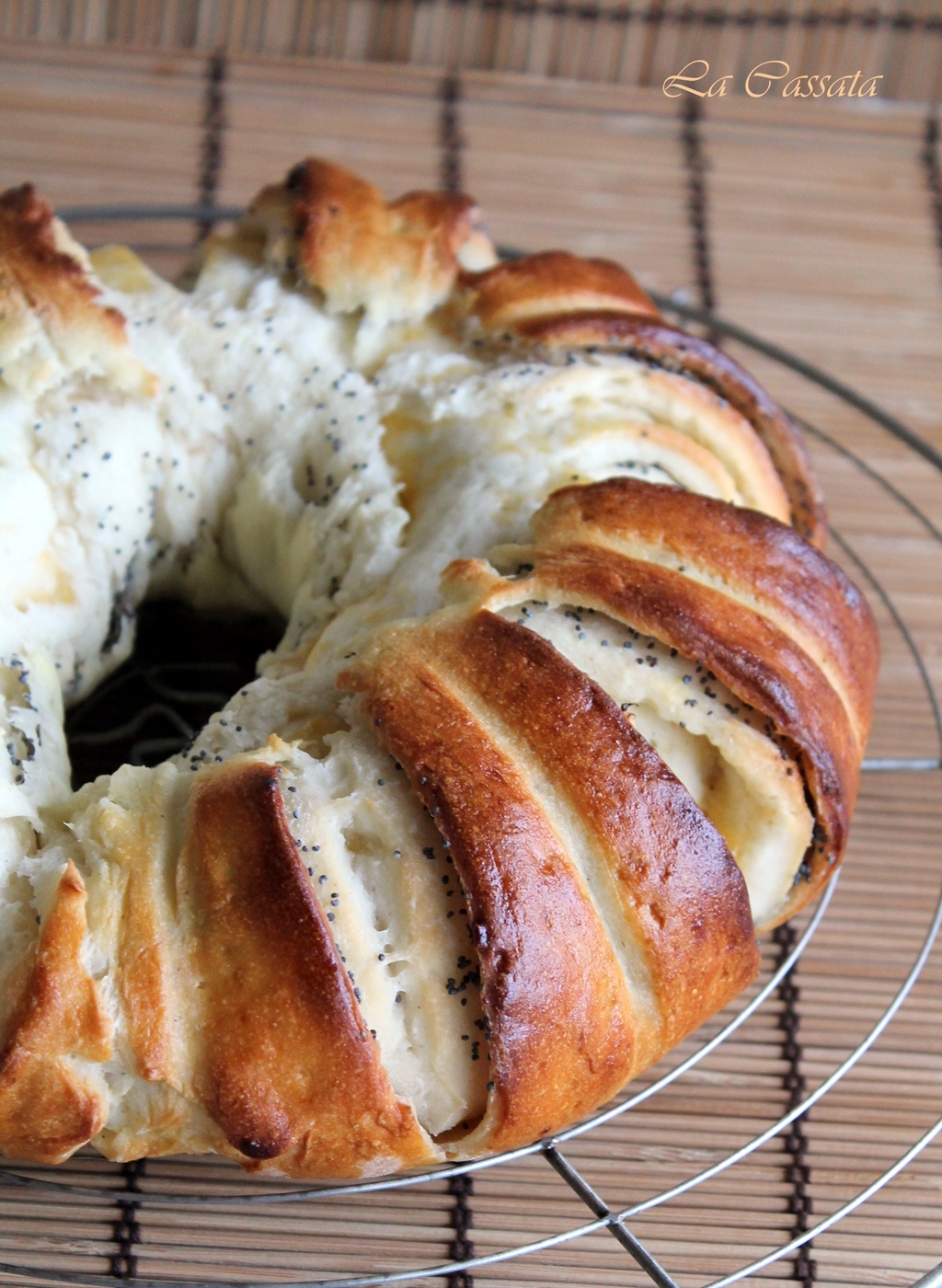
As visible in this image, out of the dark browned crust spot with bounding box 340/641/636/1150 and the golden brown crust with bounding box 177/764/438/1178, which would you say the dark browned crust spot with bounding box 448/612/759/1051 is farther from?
the golden brown crust with bounding box 177/764/438/1178

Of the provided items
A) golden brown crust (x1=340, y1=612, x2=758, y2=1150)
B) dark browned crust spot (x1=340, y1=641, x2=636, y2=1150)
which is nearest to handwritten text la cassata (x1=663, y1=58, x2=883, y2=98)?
golden brown crust (x1=340, y1=612, x2=758, y2=1150)

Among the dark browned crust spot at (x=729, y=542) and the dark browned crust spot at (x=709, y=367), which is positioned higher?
the dark browned crust spot at (x=709, y=367)

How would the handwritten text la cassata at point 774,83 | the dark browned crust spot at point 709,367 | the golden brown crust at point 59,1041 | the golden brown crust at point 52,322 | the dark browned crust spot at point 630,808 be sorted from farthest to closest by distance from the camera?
the handwritten text la cassata at point 774,83 → the dark browned crust spot at point 709,367 → the golden brown crust at point 52,322 → the dark browned crust spot at point 630,808 → the golden brown crust at point 59,1041

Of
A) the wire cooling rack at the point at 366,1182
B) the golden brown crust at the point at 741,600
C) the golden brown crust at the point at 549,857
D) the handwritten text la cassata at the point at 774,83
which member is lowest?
the wire cooling rack at the point at 366,1182

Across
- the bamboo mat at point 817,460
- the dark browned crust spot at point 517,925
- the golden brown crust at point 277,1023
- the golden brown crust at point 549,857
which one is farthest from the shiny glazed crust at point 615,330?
the golden brown crust at point 277,1023

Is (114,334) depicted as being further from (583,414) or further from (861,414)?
(861,414)

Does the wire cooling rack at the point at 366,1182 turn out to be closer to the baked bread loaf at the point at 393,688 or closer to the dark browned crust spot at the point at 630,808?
the baked bread loaf at the point at 393,688

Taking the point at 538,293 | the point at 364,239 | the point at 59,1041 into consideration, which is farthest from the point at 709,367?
the point at 59,1041
